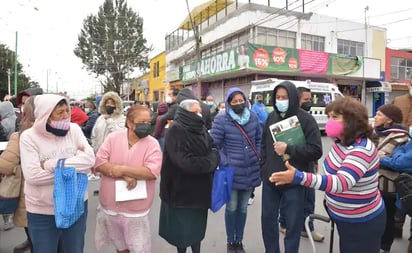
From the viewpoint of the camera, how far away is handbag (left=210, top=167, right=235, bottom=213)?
3.19 m

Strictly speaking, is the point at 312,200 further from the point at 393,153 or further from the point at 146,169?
the point at 146,169

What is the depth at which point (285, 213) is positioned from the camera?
3.21m

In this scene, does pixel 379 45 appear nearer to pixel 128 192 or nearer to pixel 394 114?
pixel 394 114

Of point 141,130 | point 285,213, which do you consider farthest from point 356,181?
point 141,130

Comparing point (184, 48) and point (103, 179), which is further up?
point (184, 48)

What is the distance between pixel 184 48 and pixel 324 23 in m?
14.6

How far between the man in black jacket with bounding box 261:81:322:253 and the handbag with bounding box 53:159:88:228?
1.72 metres

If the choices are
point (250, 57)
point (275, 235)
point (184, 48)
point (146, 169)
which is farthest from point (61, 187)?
point (184, 48)

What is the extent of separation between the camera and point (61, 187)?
2465 mm

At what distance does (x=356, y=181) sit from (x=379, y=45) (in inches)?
1129

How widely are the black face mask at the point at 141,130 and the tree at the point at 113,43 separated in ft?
142

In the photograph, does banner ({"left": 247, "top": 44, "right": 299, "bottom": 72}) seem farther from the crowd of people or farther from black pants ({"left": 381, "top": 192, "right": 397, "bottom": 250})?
black pants ({"left": 381, "top": 192, "right": 397, "bottom": 250})

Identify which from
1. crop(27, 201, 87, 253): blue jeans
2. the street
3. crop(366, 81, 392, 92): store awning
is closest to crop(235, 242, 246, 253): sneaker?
the street

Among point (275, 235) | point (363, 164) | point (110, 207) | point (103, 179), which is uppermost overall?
point (363, 164)
